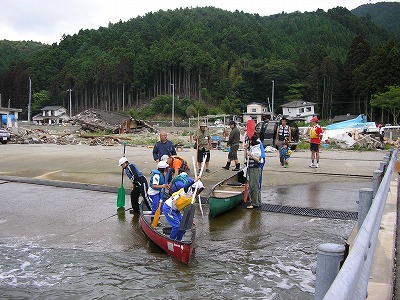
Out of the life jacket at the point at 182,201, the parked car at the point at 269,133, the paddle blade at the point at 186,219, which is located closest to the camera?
the paddle blade at the point at 186,219

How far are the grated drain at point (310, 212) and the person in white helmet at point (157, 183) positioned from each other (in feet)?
9.60

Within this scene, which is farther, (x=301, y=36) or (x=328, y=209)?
(x=301, y=36)

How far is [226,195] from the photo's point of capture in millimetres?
10047

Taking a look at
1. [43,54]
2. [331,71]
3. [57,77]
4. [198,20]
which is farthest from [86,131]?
[198,20]

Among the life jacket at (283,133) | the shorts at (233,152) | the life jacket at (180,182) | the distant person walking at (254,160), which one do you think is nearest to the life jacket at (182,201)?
the life jacket at (180,182)

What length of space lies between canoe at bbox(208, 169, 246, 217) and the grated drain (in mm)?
703

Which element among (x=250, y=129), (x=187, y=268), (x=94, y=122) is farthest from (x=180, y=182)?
(x=94, y=122)

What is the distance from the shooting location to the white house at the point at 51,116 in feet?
343

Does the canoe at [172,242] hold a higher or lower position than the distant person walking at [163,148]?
lower

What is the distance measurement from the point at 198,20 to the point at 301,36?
127 feet

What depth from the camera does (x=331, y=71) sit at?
3214 inches

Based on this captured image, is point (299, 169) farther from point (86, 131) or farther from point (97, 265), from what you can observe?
point (86, 131)

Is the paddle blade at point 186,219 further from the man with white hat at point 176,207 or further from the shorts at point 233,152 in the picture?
the shorts at point 233,152

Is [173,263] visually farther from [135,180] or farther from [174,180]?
[135,180]
